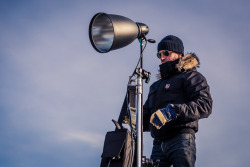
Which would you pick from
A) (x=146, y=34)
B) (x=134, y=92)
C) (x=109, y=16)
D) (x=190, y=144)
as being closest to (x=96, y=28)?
(x=109, y=16)

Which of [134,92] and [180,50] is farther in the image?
[180,50]

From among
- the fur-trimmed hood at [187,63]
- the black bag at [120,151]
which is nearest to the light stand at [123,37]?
the black bag at [120,151]

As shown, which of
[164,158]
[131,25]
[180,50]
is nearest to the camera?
[131,25]

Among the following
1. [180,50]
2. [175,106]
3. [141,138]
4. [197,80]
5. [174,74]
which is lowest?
[141,138]

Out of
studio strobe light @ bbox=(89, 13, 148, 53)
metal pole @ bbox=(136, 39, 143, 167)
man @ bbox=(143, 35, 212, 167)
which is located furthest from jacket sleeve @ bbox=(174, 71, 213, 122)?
studio strobe light @ bbox=(89, 13, 148, 53)

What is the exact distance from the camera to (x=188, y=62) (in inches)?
140

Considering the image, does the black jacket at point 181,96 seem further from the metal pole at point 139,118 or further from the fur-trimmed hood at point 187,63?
the metal pole at point 139,118

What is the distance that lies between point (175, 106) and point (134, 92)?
0.43 metres

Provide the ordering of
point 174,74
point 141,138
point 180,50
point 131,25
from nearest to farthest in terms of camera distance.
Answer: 1. point 141,138
2. point 131,25
3. point 174,74
4. point 180,50

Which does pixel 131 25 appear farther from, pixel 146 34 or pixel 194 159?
pixel 194 159

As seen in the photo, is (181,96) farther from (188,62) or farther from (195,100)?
(188,62)

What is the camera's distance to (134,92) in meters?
2.70

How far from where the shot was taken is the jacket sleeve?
2865 mm

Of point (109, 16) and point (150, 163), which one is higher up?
point (109, 16)
